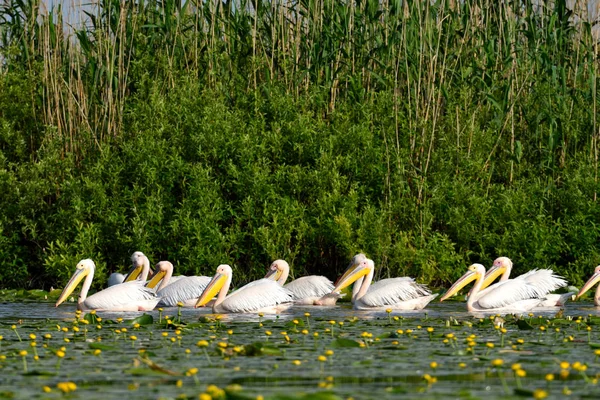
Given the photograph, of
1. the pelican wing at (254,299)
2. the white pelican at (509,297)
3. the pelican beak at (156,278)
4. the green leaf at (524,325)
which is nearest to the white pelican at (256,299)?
the pelican wing at (254,299)

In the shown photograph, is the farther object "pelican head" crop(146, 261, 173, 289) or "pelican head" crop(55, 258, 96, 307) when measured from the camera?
"pelican head" crop(146, 261, 173, 289)

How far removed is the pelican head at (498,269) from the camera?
40.9ft

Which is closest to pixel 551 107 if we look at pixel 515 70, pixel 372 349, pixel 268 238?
pixel 515 70

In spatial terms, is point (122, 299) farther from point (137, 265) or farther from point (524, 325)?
point (524, 325)

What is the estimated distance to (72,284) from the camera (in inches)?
477

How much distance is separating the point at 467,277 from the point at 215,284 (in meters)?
2.67

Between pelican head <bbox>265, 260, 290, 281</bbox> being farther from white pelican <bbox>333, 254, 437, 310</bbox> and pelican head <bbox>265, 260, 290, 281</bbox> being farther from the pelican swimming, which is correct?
the pelican swimming

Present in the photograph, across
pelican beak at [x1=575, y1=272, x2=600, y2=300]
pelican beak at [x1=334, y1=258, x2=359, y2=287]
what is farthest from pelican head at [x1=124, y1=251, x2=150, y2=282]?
pelican beak at [x1=575, y1=272, x2=600, y2=300]

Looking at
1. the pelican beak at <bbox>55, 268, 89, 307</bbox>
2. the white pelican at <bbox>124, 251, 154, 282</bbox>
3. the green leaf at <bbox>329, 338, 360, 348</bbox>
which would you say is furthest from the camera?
the white pelican at <bbox>124, 251, 154, 282</bbox>

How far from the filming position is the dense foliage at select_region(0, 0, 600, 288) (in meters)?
13.6

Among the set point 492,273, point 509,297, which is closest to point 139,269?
point 492,273

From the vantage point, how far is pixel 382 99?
14.3 metres

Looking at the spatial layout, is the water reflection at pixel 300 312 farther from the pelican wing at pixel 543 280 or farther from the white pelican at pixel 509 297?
the pelican wing at pixel 543 280

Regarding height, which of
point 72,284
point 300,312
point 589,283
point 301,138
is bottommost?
point 300,312
